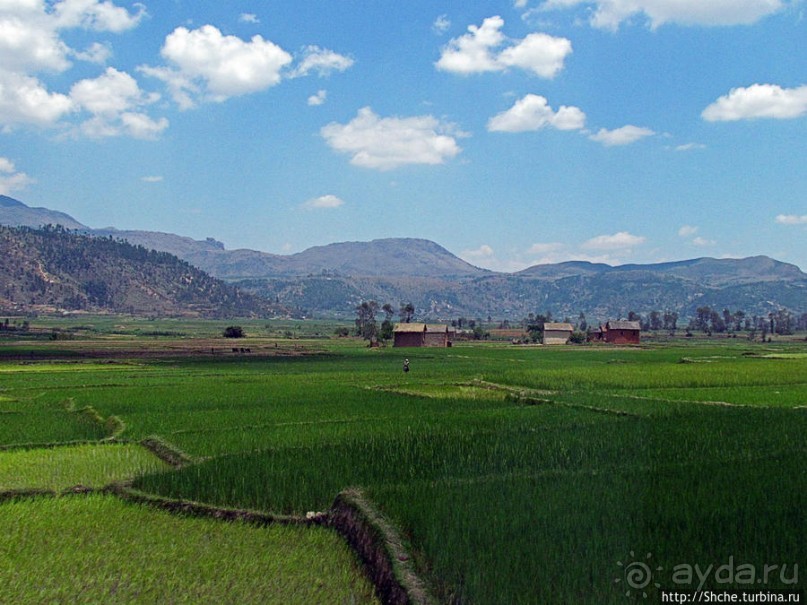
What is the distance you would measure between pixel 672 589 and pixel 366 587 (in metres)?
3.02

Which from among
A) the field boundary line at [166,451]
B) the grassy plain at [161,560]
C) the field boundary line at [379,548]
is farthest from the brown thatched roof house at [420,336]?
the field boundary line at [379,548]

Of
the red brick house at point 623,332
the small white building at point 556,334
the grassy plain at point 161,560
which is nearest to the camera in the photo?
the grassy plain at point 161,560

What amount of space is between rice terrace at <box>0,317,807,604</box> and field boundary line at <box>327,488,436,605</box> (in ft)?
0.10

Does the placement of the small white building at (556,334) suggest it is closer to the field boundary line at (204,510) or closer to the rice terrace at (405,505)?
the rice terrace at (405,505)

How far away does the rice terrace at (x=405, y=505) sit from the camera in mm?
6809

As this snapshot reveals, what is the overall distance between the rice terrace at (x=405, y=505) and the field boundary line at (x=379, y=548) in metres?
0.03

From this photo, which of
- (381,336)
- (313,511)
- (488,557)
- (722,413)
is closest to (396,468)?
(313,511)

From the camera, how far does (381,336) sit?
97.4 m

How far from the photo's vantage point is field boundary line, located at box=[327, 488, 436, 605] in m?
6.88

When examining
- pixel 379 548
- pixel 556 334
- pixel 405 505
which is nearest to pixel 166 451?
pixel 405 505

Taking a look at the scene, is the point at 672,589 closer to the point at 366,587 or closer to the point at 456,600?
the point at 456,600

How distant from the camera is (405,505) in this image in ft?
29.6

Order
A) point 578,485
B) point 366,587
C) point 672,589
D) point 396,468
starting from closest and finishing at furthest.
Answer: point 672,589, point 366,587, point 578,485, point 396,468

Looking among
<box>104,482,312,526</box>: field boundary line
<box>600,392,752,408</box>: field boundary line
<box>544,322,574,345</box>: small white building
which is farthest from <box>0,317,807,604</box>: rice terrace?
<box>544,322,574,345</box>: small white building
